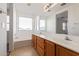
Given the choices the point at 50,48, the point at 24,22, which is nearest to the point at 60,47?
the point at 50,48

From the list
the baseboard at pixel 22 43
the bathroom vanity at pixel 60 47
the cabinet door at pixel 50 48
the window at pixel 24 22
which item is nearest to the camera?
the bathroom vanity at pixel 60 47

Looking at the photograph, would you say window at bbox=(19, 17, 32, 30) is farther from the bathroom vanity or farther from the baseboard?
the bathroom vanity

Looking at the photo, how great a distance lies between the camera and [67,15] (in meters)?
2.41

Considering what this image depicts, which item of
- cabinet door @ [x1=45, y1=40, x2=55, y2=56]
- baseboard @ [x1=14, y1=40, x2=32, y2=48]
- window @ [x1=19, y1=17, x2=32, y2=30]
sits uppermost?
window @ [x1=19, y1=17, x2=32, y2=30]

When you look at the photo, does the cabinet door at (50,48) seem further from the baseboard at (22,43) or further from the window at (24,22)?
the baseboard at (22,43)

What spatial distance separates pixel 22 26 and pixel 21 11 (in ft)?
2.39

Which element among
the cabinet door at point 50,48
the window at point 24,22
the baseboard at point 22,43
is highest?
the window at point 24,22

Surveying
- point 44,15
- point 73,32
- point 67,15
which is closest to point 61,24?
point 67,15

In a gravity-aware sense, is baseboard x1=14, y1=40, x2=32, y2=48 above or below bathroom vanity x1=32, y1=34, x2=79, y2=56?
below

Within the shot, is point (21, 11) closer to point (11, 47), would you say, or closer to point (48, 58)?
point (11, 47)

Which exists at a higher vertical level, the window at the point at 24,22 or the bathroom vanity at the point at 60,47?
the window at the point at 24,22

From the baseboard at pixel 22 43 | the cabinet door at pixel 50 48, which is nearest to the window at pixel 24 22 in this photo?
the baseboard at pixel 22 43

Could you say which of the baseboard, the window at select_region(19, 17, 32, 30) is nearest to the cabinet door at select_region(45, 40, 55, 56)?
the window at select_region(19, 17, 32, 30)

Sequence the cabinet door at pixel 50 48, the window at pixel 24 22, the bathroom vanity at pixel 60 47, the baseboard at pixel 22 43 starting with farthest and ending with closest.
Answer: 1. the baseboard at pixel 22 43
2. the window at pixel 24 22
3. the cabinet door at pixel 50 48
4. the bathroom vanity at pixel 60 47
